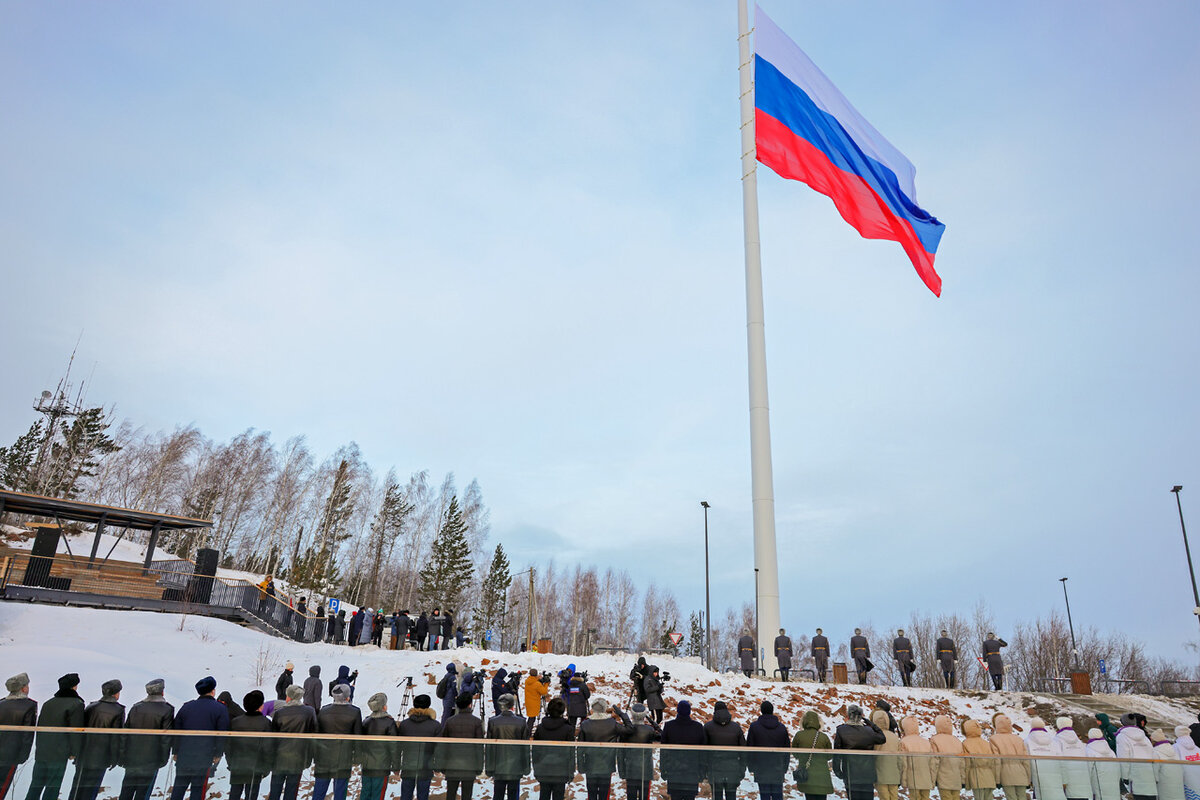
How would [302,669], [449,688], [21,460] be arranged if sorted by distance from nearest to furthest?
[449,688], [302,669], [21,460]

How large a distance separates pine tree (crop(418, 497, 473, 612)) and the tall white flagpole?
36503 mm

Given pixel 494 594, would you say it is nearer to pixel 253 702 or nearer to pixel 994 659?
pixel 994 659

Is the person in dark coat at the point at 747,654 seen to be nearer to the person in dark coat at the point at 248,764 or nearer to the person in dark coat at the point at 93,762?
the person in dark coat at the point at 248,764

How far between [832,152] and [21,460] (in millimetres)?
62266

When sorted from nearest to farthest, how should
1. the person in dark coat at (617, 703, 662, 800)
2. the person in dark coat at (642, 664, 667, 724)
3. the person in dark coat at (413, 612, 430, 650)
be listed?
the person in dark coat at (617, 703, 662, 800)
the person in dark coat at (642, 664, 667, 724)
the person in dark coat at (413, 612, 430, 650)

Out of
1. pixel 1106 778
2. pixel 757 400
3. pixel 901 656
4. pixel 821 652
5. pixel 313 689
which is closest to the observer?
pixel 1106 778

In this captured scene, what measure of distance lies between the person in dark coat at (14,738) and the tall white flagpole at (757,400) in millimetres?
19021

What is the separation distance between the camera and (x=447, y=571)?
2238 inches

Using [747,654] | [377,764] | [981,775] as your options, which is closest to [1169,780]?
[981,775]

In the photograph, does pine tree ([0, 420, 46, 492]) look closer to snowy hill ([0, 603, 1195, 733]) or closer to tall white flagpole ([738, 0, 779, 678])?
snowy hill ([0, 603, 1195, 733])

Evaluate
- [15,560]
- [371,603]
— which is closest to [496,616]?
[371,603]

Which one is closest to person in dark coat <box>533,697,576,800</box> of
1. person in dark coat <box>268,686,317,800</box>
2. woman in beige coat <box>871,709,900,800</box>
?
person in dark coat <box>268,686,317,800</box>

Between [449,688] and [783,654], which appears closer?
[449,688]

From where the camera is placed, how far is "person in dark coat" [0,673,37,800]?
7.45 metres
